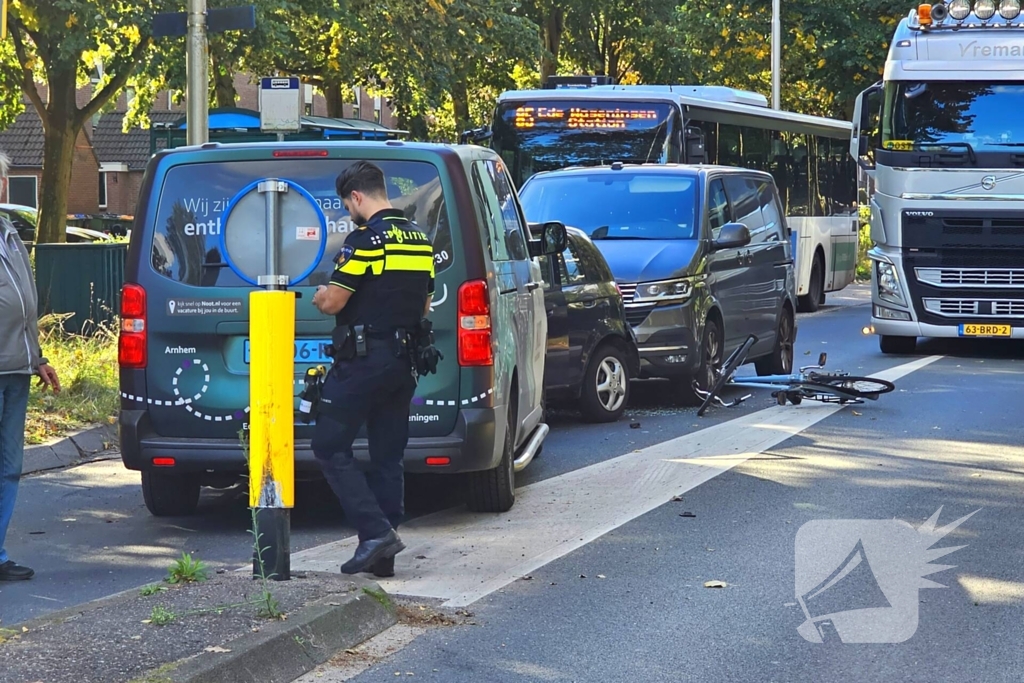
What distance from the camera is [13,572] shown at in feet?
21.6

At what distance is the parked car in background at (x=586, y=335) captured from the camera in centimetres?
1066

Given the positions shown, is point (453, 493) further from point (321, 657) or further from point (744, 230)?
point (744, 230)

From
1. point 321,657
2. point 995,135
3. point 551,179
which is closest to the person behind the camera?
point 321,657

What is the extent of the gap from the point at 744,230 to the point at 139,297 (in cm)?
628

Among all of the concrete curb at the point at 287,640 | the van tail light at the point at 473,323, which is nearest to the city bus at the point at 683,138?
the van tail light at the point at 473,323

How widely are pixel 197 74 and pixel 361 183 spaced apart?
8824 mm

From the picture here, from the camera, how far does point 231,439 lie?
7324 millimetres

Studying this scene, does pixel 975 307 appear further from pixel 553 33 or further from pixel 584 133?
pixel 553 33

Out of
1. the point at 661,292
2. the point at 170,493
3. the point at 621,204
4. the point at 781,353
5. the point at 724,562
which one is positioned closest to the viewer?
the point at 724,562

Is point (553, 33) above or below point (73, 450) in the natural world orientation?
above

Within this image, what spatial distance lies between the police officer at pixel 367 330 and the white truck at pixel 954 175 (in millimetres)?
10857

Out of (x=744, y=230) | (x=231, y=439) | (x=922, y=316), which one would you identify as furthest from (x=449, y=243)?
(x=922, y=316)

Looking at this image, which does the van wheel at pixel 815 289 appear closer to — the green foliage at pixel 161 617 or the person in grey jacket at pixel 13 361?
the person in grey jacket at pixel 13 361

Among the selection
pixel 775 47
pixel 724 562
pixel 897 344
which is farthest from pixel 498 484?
pixel 775 47
